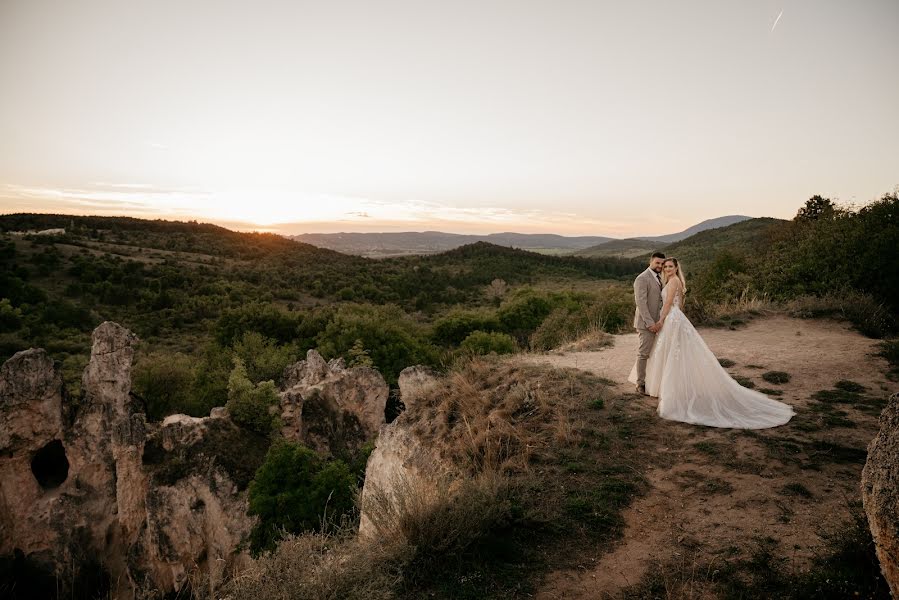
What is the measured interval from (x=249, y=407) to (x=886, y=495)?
14.0 meters

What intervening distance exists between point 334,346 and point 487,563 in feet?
72.2

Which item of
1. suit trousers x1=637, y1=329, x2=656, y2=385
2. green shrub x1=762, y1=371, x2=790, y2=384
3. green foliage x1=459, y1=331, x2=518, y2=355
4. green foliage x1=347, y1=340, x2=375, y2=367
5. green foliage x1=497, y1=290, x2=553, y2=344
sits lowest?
green foliage x1=347, y1=340, x2=375, y2=367

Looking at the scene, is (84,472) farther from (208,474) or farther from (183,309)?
(183,309)

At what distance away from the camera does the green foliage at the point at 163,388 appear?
65.1 feet

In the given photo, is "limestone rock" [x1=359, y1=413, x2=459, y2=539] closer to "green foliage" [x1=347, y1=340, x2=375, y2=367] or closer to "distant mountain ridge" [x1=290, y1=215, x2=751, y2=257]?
"green foliage" [x1=347, y1=340, x2=375, y2=367]

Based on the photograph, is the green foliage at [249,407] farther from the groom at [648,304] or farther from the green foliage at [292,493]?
the groom at [648,304]

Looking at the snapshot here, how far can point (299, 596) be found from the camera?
312 cm

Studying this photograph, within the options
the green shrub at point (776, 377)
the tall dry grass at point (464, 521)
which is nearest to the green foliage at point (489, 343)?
the green shrub at point (776, 377)

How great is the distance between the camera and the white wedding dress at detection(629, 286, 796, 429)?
20.3 ft

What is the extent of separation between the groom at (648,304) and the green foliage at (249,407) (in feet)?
36.3

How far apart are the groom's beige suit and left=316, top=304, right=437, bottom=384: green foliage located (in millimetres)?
17032

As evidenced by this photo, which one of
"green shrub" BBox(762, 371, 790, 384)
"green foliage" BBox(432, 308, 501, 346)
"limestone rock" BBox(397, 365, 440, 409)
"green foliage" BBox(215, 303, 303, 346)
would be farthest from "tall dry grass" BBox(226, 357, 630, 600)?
"green foliage" BBox(215, 303, 303, 346)

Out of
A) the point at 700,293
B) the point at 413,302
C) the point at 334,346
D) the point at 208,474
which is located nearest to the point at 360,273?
the point at 413,302

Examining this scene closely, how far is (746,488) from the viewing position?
459 cm
